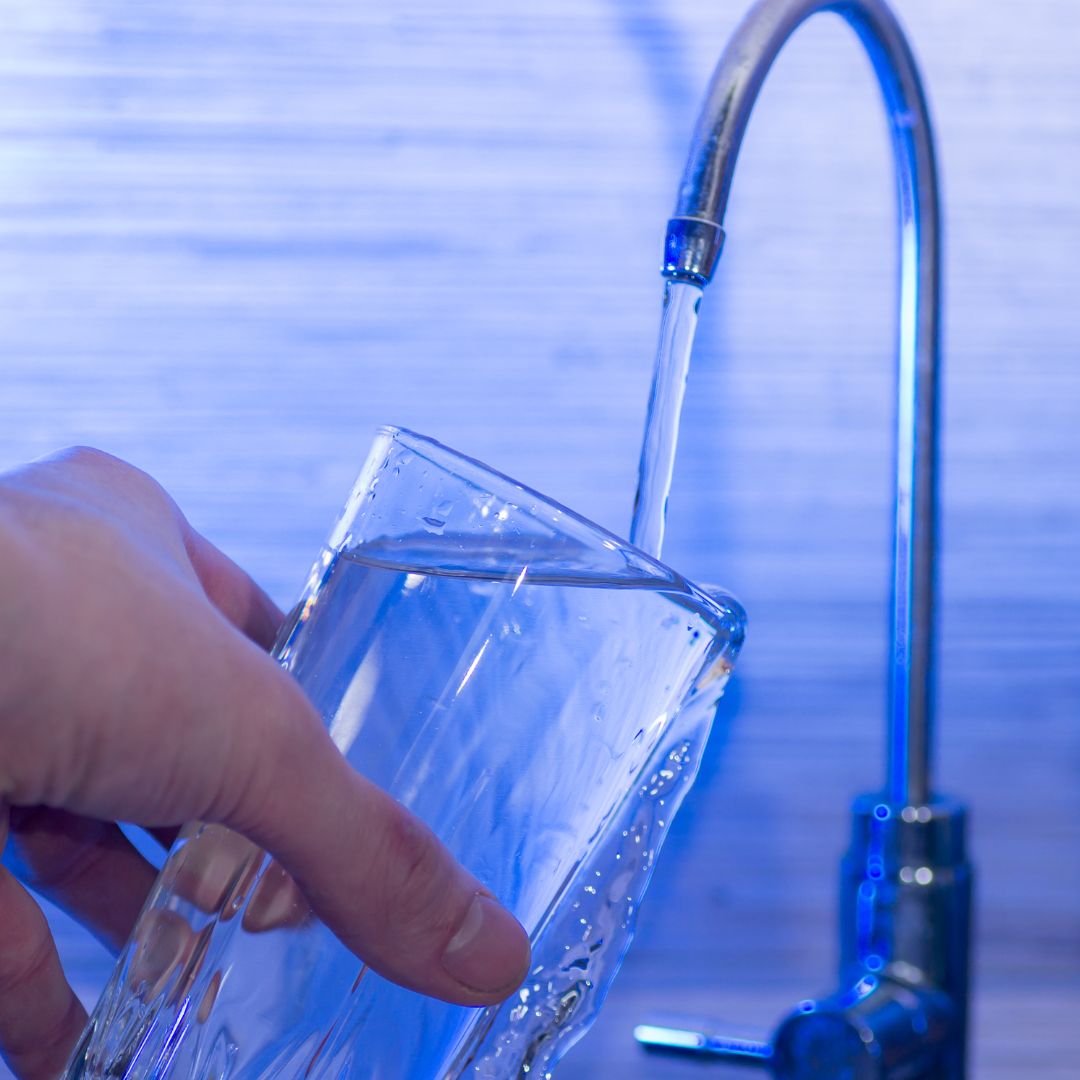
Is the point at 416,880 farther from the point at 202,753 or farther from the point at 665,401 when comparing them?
the point at 665,401

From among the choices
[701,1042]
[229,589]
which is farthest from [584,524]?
[701,1042]

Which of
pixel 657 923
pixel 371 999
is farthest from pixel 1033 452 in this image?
pixel 371 999

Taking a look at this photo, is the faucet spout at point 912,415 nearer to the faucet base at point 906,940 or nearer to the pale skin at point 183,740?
the faucet base at point 906,940

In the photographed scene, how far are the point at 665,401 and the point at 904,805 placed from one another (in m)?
0.20

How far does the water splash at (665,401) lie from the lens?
0.42 meters

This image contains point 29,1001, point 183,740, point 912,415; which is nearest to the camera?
point 183,740

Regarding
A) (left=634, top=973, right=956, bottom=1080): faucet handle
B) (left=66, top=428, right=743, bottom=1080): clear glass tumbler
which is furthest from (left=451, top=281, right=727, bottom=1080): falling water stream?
(left=634, top=973, right=956, bottom=1080): faucet handle

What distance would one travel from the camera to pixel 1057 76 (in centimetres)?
58

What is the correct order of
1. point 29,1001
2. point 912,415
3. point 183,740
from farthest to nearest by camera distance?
point 912,415
point 29,1001
point 183,740

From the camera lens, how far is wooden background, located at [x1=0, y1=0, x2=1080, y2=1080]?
0.56 m

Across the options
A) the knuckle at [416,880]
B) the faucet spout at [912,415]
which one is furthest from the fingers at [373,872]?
the faucet spout at [912,415]

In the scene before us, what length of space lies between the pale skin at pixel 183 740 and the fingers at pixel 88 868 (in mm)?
136

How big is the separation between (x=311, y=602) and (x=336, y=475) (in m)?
0.22

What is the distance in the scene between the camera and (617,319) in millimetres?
571
